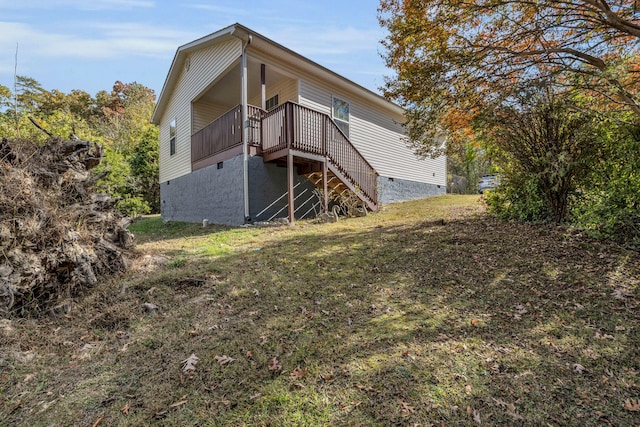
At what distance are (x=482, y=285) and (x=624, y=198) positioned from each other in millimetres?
2762

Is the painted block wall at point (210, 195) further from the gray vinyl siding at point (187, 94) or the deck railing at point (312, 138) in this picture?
the deck railing at point (312, 138)

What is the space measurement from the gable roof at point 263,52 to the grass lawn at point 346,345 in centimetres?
631

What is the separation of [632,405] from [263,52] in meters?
9.58

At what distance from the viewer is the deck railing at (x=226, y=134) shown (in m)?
8.38

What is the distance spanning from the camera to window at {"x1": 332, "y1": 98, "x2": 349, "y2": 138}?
11.0 metres

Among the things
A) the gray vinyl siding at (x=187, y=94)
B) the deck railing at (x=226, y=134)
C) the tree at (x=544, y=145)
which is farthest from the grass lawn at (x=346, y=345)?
the gray vinyl siding at (x=187, y=94)

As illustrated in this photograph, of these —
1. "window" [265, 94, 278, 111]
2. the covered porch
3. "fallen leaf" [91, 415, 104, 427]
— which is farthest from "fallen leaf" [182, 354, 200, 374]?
"window" [265, 94, 278, 111]

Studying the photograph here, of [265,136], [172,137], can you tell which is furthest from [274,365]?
[172,137]

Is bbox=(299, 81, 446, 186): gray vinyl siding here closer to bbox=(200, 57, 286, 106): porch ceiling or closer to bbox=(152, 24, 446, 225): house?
bbox=(152, 24, 446, 225): house

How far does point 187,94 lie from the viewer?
1155cm

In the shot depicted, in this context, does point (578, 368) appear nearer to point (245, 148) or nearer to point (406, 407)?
point (406, 407)

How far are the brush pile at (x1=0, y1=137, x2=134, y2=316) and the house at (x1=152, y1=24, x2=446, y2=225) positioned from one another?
4.25 metres

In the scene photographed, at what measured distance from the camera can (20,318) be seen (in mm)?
2793

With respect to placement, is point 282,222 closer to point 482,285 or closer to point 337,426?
point 482,285
